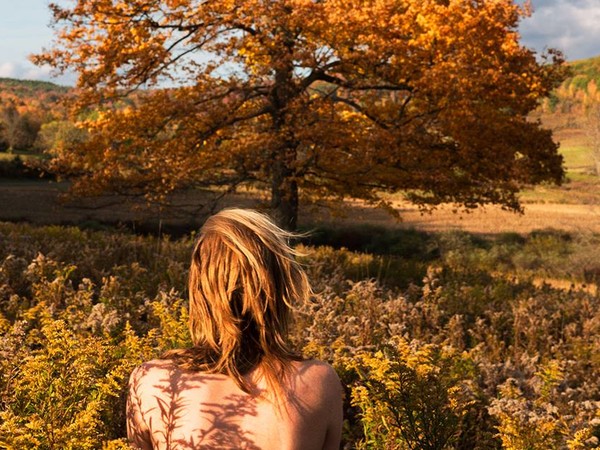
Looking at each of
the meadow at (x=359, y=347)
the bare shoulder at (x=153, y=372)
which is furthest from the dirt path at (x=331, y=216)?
the bare shoulder at (x=153, y=372)

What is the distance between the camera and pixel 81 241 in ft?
32.7

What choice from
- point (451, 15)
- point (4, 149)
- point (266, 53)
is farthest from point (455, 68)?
point (4, 149)

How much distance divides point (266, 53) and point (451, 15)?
3.78 meters

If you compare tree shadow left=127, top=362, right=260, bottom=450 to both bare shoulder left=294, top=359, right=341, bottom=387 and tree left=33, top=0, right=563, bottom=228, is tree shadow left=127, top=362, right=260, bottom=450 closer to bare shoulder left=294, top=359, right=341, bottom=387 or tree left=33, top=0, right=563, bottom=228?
bare shoulder left=294, top=359, right=341, bottom=387

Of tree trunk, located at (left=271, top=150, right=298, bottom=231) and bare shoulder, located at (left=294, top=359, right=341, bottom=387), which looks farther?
tree trunk, located at (left=271, top=150, right=298, bottom=231)

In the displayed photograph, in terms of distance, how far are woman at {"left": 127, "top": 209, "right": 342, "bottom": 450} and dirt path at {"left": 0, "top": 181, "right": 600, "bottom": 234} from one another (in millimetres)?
20988

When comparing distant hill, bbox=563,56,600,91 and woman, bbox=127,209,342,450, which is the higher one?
distant hill, bbox=563,56,600,91

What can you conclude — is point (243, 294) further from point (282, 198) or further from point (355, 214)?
point (355, 214)

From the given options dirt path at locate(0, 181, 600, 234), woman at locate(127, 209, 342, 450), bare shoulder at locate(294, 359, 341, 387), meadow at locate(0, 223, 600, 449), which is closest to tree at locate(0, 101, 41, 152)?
dirt path at locate(0, 181, 600, 234)

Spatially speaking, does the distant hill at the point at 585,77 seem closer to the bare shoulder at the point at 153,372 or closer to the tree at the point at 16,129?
the tree at the point at 16,129

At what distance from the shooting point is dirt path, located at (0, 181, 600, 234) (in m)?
27.0

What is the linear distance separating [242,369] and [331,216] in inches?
942

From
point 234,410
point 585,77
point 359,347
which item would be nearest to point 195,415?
point 234,410

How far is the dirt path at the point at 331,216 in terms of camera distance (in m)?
27.0
